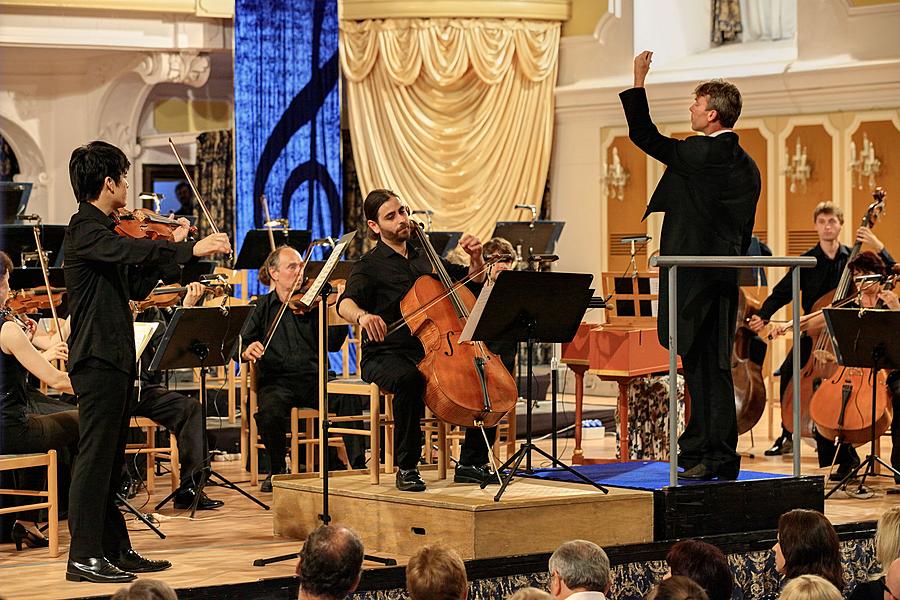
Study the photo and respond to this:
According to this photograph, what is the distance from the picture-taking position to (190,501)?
661 centimetres

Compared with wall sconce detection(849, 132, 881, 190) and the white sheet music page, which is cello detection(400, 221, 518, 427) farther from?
wall sconce detection(849, 132, 881, 190)

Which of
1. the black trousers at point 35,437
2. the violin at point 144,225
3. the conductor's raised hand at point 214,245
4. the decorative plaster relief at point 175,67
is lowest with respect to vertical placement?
the black trousers at point 35,437

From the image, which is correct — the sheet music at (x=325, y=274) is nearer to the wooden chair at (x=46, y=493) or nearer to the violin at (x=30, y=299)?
the wooden chair at (x=46, y=493)

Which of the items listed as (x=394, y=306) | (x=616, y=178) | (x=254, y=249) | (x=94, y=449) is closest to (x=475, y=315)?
(x=394, y=306)

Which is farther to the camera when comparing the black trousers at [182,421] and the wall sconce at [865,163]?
the wall sconce at [865,163]

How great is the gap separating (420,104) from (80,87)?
3.00 meters

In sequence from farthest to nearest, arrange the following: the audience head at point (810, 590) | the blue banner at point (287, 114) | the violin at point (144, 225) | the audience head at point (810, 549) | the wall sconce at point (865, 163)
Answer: the blue banner at point (287, 114) → the wall sconce at point (865, 163) → the violin at point (144, 225) → the audience head at point (810, 549) → the audience head at point (810, 590)

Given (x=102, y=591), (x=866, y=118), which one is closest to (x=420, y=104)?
(x=866, y=118)

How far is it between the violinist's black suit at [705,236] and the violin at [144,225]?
5.70 feet

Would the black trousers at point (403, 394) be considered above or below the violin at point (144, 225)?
below

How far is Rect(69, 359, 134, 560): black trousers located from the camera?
4797 millimetres

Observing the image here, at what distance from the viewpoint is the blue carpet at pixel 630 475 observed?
5500mm

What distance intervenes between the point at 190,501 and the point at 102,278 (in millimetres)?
2077

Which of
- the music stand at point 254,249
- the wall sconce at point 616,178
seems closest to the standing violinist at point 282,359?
the music stand at point 254,249
